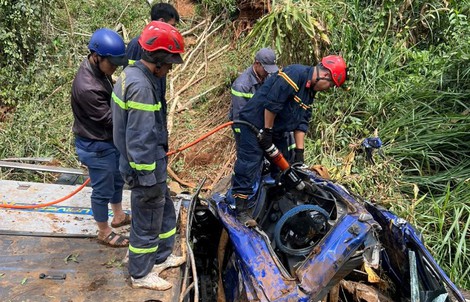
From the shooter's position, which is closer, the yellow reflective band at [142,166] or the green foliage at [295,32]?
the yellow reflective band at [142,166]

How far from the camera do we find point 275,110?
12.2ft

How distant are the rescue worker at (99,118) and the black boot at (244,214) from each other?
981 mm

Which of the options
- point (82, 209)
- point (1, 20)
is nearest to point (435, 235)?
point (82, 209)

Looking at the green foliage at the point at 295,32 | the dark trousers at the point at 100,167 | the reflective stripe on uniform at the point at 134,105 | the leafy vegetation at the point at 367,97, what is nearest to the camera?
the reflective stripe on uniform at the point at 134,105

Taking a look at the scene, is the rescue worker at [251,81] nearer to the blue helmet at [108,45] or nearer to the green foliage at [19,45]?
the blue helmet at [108,45]

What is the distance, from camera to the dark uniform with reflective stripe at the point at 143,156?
257 centimetres

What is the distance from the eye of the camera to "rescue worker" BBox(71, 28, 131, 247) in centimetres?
312

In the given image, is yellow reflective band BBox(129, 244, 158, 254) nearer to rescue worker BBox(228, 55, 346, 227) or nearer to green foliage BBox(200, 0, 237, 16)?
rescue worker BBox(228, 55, 346, 227)

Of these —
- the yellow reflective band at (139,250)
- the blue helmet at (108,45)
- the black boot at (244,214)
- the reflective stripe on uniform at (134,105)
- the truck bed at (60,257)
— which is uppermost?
the blue helmet at (108,45)

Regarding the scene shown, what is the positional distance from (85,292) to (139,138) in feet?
3.94

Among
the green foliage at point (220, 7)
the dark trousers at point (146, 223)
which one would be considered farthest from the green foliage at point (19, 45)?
the dark trousers at point (146, 223)

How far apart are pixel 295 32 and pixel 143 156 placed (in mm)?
3578

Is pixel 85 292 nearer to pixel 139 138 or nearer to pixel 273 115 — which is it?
pixel 139 138

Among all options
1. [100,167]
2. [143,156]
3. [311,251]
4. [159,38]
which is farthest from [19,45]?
[311,251]
